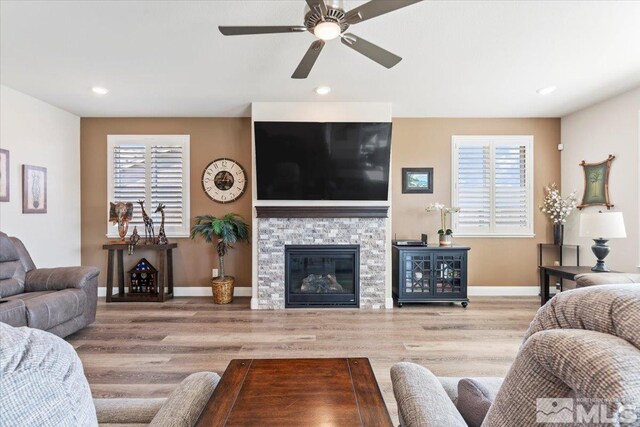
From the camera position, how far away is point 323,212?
14.0 feet

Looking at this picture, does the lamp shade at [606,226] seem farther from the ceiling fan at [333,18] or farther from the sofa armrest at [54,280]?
the sofa armrest at [54,280]

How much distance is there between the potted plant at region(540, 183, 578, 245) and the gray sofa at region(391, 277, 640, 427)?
4764mm

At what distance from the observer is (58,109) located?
4422 millimetres

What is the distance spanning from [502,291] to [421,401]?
4.58m

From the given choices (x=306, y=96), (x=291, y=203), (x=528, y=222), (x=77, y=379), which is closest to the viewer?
(x=77, y=379)

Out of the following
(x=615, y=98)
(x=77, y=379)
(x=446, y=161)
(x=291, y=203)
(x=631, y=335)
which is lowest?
(x=77, y=379)

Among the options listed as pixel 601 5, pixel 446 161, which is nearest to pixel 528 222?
pixel 446 161

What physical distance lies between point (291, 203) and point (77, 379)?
3669 mm

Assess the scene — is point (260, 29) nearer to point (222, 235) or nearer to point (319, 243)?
point (319, 243)

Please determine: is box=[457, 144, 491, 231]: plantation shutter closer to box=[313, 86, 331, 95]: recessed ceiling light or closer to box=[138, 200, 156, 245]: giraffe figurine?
box=[313, 86, 331, 95]: recessed ceiling light

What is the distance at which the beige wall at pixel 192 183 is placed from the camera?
4.84m

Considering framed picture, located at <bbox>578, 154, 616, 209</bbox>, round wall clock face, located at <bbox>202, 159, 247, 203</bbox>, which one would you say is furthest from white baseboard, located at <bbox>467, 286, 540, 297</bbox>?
round wall clock face, located at <bbox>202, 159, 247, 203</bbox>

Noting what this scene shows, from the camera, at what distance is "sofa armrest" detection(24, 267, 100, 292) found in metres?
3.31

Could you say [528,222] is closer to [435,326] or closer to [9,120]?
[435,326]
